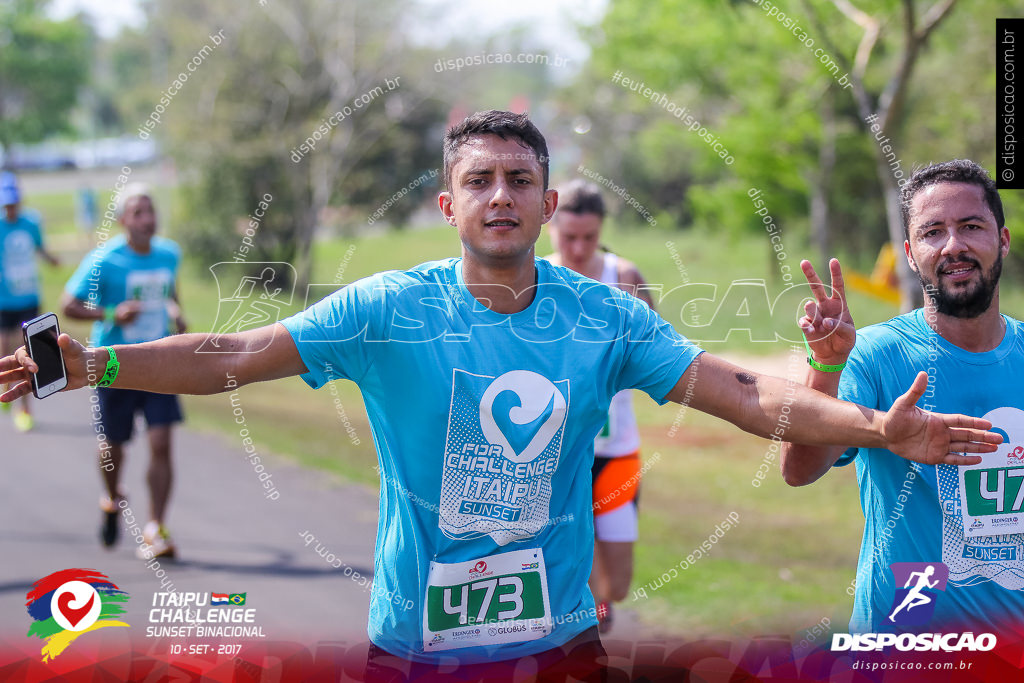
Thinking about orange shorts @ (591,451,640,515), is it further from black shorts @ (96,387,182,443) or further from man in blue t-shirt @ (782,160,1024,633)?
black shorts @ (96,387,182,443)

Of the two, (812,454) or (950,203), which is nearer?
(812,454)

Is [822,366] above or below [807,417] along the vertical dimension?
above

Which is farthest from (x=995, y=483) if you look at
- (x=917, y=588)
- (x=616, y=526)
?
(x=616, y=526)

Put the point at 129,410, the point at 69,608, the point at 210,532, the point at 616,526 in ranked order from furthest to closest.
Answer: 1. the point at 210,532
2. the point at 129,410
3. the point at 616,526
4. the point at 69,608

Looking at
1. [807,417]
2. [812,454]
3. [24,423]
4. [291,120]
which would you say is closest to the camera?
[807,417]

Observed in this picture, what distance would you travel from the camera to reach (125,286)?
21.1 feet

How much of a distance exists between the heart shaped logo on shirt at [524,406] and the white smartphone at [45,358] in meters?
1.05

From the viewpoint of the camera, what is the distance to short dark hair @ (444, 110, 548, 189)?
268 centimetres

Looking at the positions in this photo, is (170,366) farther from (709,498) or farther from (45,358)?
(709,498)

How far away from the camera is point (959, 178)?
2.93 meters

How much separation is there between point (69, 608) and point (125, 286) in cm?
322

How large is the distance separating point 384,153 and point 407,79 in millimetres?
1698

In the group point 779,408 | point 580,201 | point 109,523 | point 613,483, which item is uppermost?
point 580,201

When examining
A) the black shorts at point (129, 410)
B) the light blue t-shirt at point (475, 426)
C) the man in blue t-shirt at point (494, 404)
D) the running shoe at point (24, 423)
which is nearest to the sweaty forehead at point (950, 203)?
the man in blue t-shirt at point (494, 404)
